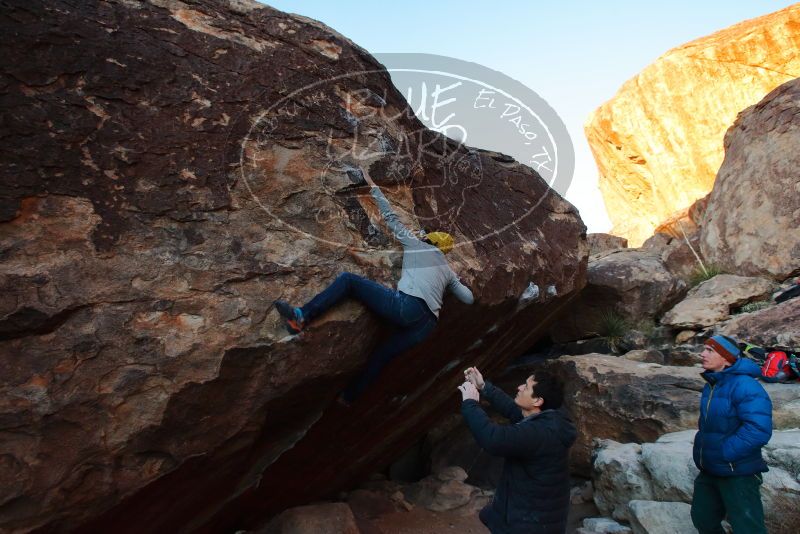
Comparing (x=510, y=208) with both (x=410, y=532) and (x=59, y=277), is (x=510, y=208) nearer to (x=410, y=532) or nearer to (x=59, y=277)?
(x=410, y=532)

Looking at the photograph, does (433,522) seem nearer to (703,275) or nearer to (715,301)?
(715,301)

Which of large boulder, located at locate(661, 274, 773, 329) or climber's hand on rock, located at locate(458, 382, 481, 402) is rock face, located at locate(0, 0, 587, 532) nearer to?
climber's hand on rock, located at locate(458, 382, 481, 402)

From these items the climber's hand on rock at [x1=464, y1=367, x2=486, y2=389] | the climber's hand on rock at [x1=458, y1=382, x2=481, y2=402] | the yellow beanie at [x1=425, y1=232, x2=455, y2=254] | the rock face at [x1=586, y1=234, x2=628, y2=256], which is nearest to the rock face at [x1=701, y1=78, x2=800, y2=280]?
the rock face at [x1=586, y1=234, x2=628, y2=256]

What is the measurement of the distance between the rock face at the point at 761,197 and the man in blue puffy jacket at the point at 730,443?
23.1 ft

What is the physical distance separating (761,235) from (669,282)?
200 cm

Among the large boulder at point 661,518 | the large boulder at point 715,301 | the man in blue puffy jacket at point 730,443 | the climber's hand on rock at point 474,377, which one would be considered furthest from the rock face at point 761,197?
the climber's hand on rock at point 474,377

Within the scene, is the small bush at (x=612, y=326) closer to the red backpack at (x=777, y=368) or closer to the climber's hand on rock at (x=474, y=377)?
the red backpack at (x=777, y=368)

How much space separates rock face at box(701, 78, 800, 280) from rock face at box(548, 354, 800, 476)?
4813mm

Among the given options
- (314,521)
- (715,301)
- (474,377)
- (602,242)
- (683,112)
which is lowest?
(602,242)

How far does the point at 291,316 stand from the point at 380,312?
0.53 m

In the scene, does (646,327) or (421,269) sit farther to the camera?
(646,327)

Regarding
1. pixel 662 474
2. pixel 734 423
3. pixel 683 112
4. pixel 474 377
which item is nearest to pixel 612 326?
pixel 662 474

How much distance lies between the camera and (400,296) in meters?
3.28

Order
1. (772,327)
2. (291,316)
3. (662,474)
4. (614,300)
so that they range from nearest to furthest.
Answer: (291,316) → (662,474) → (772,327) → (614,300)
